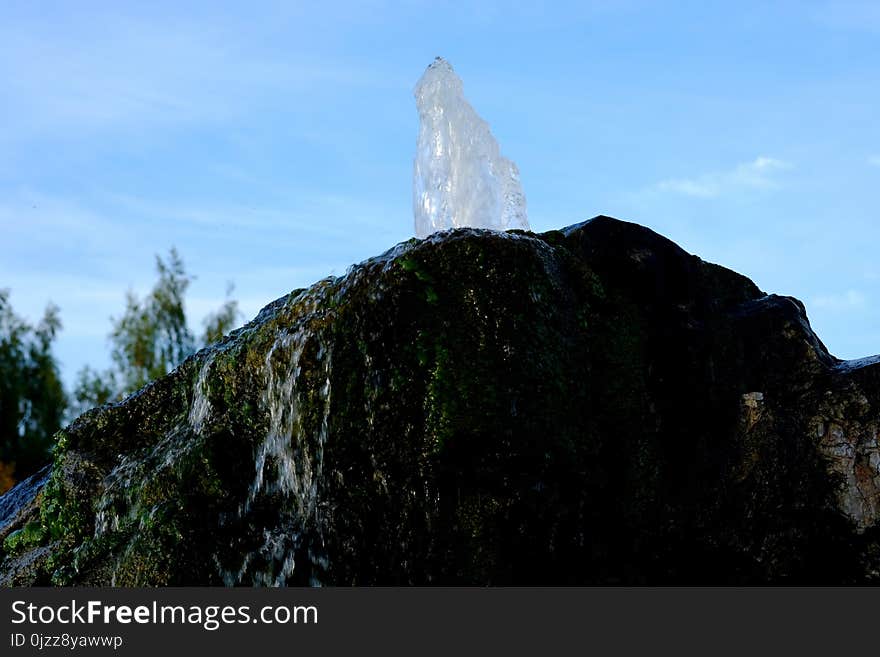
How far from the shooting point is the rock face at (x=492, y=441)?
5398 millimetres

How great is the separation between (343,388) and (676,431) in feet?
6.89

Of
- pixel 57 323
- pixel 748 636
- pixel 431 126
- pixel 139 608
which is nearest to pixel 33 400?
pixel 57 323

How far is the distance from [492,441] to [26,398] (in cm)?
1774

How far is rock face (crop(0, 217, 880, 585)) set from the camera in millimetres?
5398

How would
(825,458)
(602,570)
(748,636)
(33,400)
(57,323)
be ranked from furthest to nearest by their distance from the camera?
(57,323) < (33,400) < (825,458) < (602,570) < (748,636)

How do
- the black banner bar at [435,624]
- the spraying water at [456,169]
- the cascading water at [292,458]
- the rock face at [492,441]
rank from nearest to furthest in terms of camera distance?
the black banner bar at [435,624] → the rock face at [492,441] → the cascading water at [292,458] → the spraying water at [456,169]

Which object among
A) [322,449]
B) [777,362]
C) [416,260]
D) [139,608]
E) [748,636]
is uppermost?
[416,260]

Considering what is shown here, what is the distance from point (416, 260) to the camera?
561 centimetres

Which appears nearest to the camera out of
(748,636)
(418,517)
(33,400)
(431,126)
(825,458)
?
(748,636)

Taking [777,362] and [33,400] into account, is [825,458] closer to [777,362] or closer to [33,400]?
[777,362]

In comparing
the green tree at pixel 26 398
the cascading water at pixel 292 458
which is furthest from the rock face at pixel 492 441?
the green tree at pixel 26 398

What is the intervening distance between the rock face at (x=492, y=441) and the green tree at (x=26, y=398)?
13331 mm

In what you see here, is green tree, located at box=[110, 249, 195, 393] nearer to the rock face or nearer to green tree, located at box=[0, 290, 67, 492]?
green tree, located at box=[0, 290, 67, 492]

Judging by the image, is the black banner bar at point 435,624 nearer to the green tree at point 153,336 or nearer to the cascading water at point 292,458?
the cascading water at point 292,458
